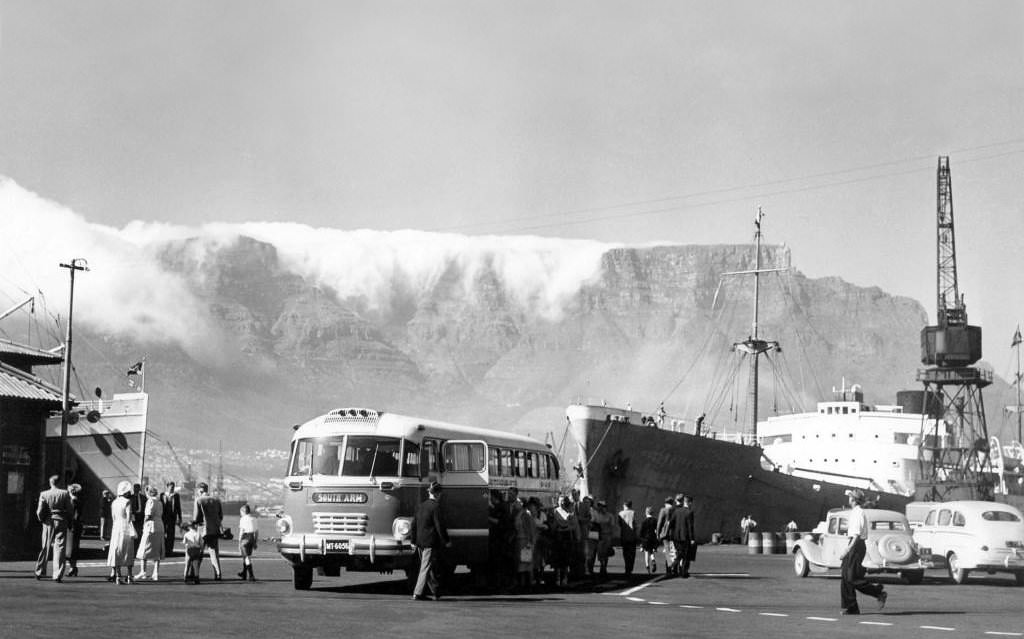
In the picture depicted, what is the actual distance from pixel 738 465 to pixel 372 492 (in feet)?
126

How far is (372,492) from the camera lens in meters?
20.6

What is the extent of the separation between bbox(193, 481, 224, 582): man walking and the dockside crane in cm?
4565

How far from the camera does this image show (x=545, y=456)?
27.5m

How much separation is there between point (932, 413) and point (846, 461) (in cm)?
734

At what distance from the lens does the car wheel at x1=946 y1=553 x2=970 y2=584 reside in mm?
27625

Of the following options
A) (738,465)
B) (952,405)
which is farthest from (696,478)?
(952,405)

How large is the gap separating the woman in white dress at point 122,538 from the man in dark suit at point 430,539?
567 cm

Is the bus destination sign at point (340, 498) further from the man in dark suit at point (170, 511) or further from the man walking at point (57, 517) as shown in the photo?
the man in dark suit at point (170, 511)

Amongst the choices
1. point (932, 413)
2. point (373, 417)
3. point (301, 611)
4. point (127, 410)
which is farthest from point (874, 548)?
point (932, 413)

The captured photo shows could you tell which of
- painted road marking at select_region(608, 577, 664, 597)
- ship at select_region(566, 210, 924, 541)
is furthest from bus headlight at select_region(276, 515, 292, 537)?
ship at select_region(566, 210, 924, 541)

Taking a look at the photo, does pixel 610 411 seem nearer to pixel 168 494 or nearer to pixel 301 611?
pixel 168 494

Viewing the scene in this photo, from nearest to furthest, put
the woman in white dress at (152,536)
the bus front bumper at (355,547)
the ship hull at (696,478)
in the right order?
the bus front bumper at (355,547) < the woman in white dress at (152,536) < the ship hull at (696,478)

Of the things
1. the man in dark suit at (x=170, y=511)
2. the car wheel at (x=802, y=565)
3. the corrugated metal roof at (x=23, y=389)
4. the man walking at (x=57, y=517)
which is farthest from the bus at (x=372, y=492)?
the corrugated metal roof at (x=23, y=389)

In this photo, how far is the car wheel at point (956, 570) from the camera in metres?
27.6
